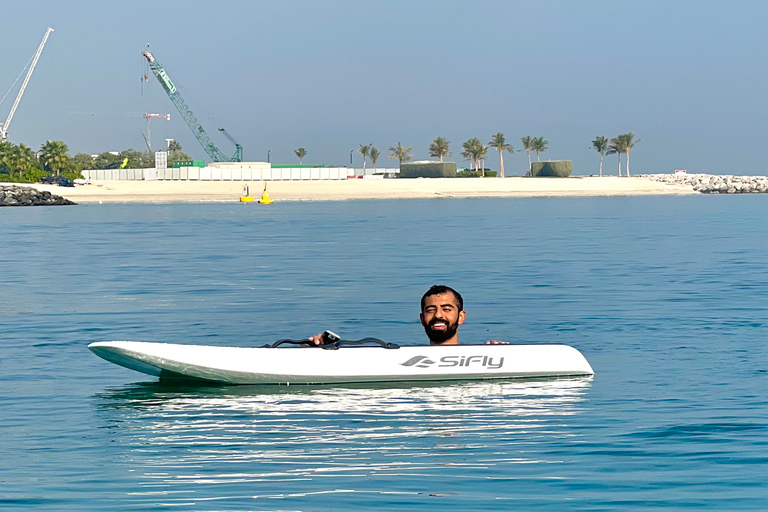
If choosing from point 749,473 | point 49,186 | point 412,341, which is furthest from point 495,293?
point 49,186

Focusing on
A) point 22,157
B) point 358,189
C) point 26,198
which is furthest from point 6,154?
point 358,189

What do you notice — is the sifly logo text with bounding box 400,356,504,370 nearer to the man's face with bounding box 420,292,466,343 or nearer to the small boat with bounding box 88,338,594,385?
the small boat with bounding box 88,338,594,385

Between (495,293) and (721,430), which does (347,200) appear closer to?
(495,293)

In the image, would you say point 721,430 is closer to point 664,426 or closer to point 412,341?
point 664,426

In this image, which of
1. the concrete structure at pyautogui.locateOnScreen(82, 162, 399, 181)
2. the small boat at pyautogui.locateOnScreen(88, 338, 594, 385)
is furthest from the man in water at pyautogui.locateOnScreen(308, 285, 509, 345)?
the concrete structure at pyautogui.locateOnScreen(82, 162, 399, 181)

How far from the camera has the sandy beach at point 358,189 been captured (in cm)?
14300

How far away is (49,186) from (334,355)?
132 metres

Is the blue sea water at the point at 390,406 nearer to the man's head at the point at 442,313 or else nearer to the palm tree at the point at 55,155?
the man's head at the point at 442,313

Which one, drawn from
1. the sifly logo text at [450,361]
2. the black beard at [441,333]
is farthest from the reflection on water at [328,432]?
the black beard at [441,333]

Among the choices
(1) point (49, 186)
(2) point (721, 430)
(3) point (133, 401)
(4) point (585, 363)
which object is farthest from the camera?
(1) point (49, 186)

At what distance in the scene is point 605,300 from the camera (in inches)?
1088

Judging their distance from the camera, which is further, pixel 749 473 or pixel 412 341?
pixel 412 341

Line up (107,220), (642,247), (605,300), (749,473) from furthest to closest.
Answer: (107,220) < (642,247) < (605,300) < (749,473)

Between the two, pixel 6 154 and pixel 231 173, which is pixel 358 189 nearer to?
pixel 231 173
